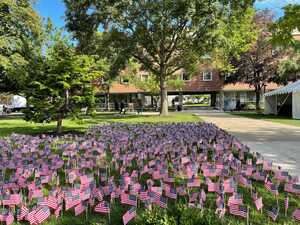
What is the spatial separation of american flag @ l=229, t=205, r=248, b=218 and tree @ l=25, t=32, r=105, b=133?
9.37 metres

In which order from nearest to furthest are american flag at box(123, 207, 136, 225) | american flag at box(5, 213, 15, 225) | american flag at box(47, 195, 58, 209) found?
american flag at box(123, 207, 136, 225)
american flag at box(5, 213, 15, 225)
american flag at box(47, 195, 58, 209)

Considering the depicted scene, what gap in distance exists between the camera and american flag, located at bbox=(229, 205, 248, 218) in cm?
395

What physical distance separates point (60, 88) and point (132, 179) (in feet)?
27.3

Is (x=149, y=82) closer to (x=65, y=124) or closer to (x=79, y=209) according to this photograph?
(x=65, y=124)

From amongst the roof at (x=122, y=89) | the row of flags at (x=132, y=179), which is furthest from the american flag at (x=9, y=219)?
the roof at (x=122, y=89)

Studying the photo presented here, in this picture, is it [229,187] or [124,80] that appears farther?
[124,80]

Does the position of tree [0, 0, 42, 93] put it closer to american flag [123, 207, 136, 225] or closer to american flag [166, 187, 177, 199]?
american flag [166, 187, 177, 199]

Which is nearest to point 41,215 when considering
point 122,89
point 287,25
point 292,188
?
point 292,188

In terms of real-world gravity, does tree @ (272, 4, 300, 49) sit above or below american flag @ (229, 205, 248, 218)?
above

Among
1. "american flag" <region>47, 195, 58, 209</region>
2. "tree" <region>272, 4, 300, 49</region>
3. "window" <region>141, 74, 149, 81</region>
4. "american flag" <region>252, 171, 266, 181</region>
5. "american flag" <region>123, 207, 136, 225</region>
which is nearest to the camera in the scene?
"american flag" <region>123, 207, 136, 225</region>

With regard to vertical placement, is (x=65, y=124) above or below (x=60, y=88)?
below

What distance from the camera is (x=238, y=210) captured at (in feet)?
13.2

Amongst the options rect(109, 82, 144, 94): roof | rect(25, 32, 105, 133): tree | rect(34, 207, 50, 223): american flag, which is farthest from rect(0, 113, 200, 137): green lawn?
rect(109, 82, 144, 94): roof

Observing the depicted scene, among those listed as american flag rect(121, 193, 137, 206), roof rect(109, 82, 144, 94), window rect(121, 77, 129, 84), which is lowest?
american flag rect(121, 193, 137, 206)
